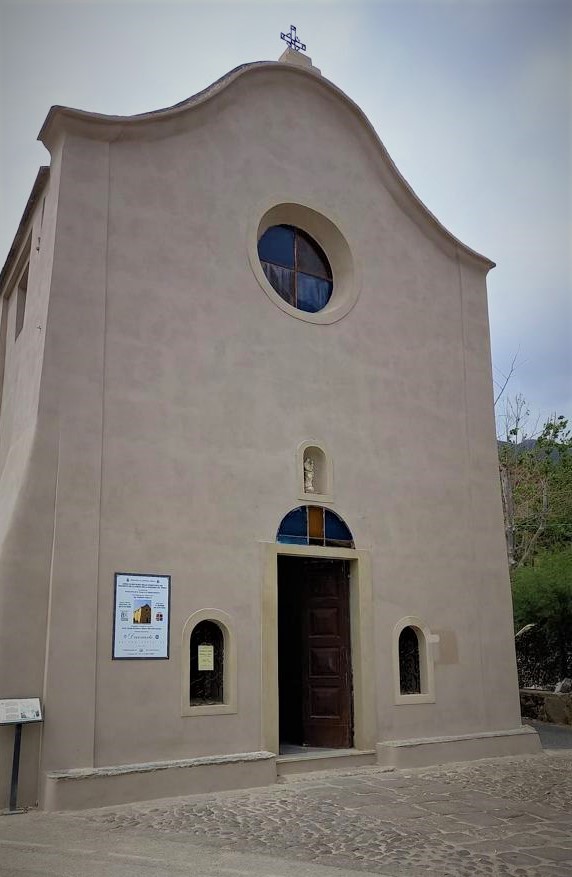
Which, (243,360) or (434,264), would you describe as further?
(434,264)

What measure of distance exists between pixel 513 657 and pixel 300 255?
6682mm

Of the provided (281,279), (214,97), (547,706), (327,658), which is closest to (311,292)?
(281,279)

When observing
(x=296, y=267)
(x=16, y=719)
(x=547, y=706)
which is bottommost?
(x=547, y=706)

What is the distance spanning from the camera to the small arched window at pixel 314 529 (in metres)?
10.6

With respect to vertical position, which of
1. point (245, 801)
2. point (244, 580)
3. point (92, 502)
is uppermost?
point (92, 502)

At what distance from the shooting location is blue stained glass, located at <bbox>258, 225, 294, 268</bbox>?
11.7 metres

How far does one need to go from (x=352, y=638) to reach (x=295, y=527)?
169 cm

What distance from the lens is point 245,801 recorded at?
850 cm

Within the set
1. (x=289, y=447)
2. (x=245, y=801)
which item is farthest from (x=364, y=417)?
(x=245, y=801)

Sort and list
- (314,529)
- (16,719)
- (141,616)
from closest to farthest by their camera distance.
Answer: (16,719) < (141,616) < (314,529)

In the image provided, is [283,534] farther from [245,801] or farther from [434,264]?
[434,264]

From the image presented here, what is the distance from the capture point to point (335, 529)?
36.2 ft

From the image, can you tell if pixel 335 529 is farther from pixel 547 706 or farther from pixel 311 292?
pixel 547 706

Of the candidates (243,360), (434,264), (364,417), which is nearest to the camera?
(243,360)
